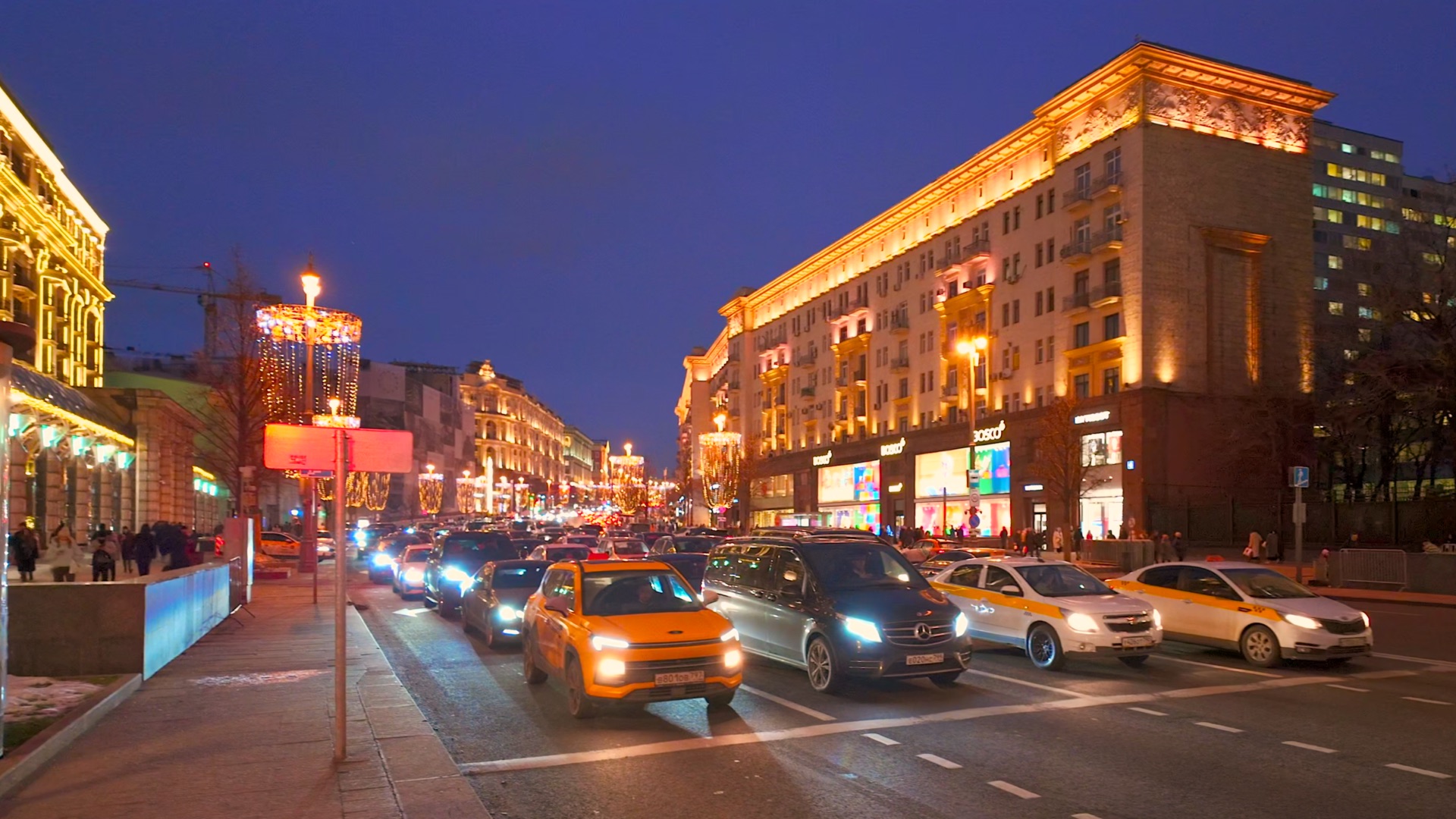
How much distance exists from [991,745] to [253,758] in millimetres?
6151

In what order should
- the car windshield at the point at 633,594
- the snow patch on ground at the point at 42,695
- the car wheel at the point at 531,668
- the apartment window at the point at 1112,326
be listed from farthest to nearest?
the apartment window at the point at 1112,326 < the car wheel at the point at 531,668 < the car windshield at the point at 633,594 < the snow patch on ground at the point at 42,695

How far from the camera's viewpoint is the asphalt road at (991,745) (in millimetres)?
7648

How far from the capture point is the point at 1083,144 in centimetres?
5262

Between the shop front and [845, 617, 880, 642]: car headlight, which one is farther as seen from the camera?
the shop front

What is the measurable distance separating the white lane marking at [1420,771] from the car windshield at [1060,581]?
19.3ft

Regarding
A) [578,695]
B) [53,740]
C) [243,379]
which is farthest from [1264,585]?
[243,379]

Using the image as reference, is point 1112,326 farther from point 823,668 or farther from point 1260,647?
point 823,668

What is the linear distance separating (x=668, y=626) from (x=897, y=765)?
303cm

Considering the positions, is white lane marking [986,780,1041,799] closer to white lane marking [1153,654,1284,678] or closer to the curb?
the curb

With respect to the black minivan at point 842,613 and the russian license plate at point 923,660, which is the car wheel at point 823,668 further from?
the russian license plate at point 923,660

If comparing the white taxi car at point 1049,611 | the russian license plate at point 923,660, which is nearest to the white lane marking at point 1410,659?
the white taxi car at point 1049,611

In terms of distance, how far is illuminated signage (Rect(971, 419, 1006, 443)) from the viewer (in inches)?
2275

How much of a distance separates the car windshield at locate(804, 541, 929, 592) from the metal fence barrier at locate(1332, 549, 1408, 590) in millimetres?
21990

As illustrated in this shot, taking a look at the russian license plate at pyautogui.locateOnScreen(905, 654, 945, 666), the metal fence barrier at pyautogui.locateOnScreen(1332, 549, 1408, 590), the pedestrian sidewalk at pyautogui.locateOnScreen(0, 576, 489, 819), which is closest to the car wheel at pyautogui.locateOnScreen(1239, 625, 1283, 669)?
the russian license plate at pyautogui.locateOnScreen(905, 654, 945, 666)
